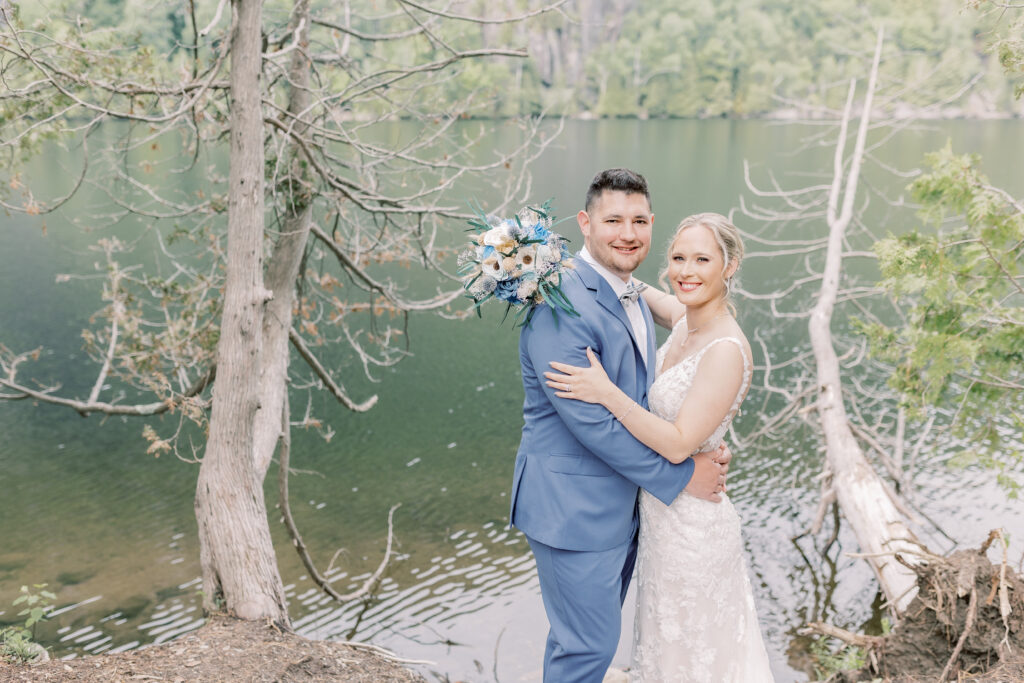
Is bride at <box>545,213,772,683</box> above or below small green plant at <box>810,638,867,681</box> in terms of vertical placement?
above

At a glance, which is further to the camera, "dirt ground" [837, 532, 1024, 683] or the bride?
"dirt ground" [837, 532, 1024, 683]

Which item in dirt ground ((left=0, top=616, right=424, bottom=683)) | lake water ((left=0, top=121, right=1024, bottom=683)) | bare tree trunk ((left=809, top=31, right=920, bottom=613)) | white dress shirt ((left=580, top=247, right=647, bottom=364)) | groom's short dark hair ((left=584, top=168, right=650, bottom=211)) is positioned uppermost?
groom's short dark hair ((left=584, top=168, right=650, bottom=211))

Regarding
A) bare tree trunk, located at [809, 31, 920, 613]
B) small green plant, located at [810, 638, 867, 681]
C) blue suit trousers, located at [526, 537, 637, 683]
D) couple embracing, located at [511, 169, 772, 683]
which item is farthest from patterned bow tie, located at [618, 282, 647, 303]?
small green plant, located at [810, 638, 867, 681]

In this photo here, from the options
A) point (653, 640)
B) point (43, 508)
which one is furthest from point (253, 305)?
point (43, 508)

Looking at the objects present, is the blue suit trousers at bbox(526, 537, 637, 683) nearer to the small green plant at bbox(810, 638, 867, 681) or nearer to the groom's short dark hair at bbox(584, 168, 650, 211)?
the groom's short dark hair at bbox(584, 168, 650, 211)

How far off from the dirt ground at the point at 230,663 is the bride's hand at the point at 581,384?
2.10m

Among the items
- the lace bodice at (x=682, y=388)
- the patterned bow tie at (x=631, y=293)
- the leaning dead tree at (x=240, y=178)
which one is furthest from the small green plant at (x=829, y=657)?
the leaning dead tree at (x=240, y=178)

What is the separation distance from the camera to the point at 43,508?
9.43m

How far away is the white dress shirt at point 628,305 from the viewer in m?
3.25

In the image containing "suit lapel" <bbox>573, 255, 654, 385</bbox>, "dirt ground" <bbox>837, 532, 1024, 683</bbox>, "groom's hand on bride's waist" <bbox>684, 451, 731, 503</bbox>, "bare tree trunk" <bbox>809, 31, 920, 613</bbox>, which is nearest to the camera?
Result: "suit lapel" <bbox>573, 255, 654, 385</bbox>

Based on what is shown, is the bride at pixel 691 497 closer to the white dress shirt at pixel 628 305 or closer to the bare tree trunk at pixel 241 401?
the white dress shirt at pixel 628 305

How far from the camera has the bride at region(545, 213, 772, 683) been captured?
309 cm

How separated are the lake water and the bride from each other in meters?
3.16

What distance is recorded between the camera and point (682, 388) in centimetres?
325
